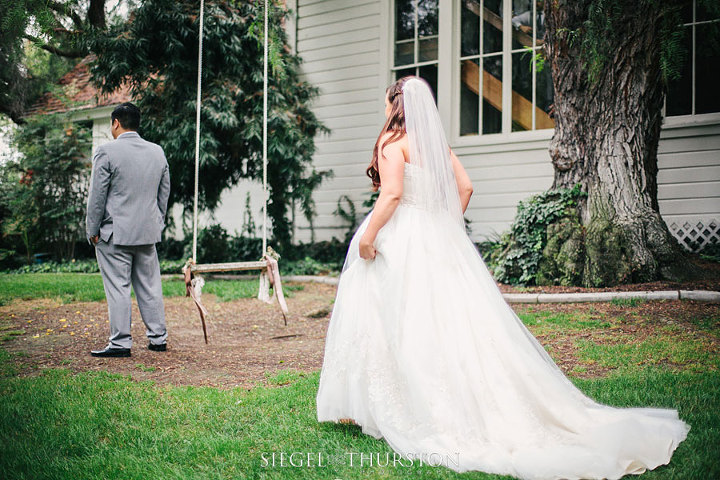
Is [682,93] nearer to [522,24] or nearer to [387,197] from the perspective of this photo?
[522,24]

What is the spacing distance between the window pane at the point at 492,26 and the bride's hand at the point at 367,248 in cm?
718

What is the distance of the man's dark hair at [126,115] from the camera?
475cm

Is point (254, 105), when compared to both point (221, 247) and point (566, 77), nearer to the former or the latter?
point (221, 247)

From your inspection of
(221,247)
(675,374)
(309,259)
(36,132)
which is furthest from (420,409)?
(36,132)

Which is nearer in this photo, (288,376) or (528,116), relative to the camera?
(288,376)

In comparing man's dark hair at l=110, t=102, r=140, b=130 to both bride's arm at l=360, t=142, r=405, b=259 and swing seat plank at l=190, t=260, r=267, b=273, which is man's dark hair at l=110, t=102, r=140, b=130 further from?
bride's arm at l=360, t=142, r=405, b=259

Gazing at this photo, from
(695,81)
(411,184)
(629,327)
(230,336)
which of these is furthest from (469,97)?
(411,184)

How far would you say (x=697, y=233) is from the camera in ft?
25.2

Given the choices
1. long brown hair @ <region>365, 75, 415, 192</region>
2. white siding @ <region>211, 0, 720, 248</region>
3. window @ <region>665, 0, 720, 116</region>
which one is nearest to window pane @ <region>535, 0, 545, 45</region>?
white siding @ <region>211, 0, 720, 248</region>

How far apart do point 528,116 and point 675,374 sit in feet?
19.7

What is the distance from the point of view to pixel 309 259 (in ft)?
31.9

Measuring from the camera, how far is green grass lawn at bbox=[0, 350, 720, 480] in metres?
2.45

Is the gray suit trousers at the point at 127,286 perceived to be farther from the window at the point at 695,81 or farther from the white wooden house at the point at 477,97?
the window at the point at 695,81

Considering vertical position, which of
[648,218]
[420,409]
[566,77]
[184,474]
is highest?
[566,77]
